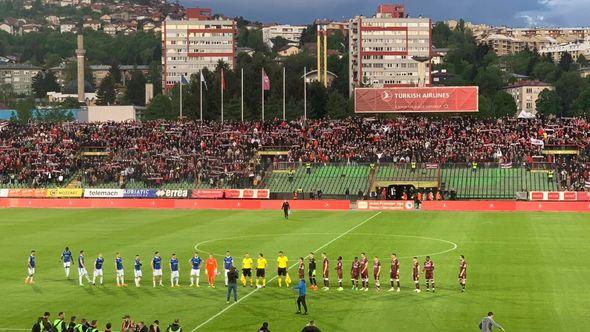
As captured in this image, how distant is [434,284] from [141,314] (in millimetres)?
13559

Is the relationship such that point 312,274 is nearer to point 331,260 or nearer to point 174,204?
point 331,260

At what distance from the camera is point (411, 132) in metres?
106

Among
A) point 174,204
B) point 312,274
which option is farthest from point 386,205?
point 312,274

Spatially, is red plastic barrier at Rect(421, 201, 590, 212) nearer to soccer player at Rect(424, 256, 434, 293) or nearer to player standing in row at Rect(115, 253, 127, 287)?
soccer player at Rect(424, 256, 434, 293)

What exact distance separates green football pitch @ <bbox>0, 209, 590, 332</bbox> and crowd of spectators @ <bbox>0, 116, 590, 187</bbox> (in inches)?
747

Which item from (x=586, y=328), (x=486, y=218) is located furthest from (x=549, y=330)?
(x=486, y=218)

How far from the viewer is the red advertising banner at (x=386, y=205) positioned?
271ft

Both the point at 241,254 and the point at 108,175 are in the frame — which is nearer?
the point at 241,254

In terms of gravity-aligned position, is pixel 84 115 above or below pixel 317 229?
above

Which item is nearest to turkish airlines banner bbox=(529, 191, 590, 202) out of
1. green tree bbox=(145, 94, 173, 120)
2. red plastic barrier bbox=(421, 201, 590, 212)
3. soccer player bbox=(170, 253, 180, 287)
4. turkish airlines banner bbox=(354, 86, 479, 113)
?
red plastic barrier bbox=(421, 201, 590, 212)

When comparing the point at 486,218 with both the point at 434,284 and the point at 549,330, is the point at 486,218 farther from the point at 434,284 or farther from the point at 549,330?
the point at 549,330

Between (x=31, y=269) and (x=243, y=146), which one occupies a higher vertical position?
(x=243, y=146)

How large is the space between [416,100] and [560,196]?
99.3ft

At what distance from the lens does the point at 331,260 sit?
163 feet
